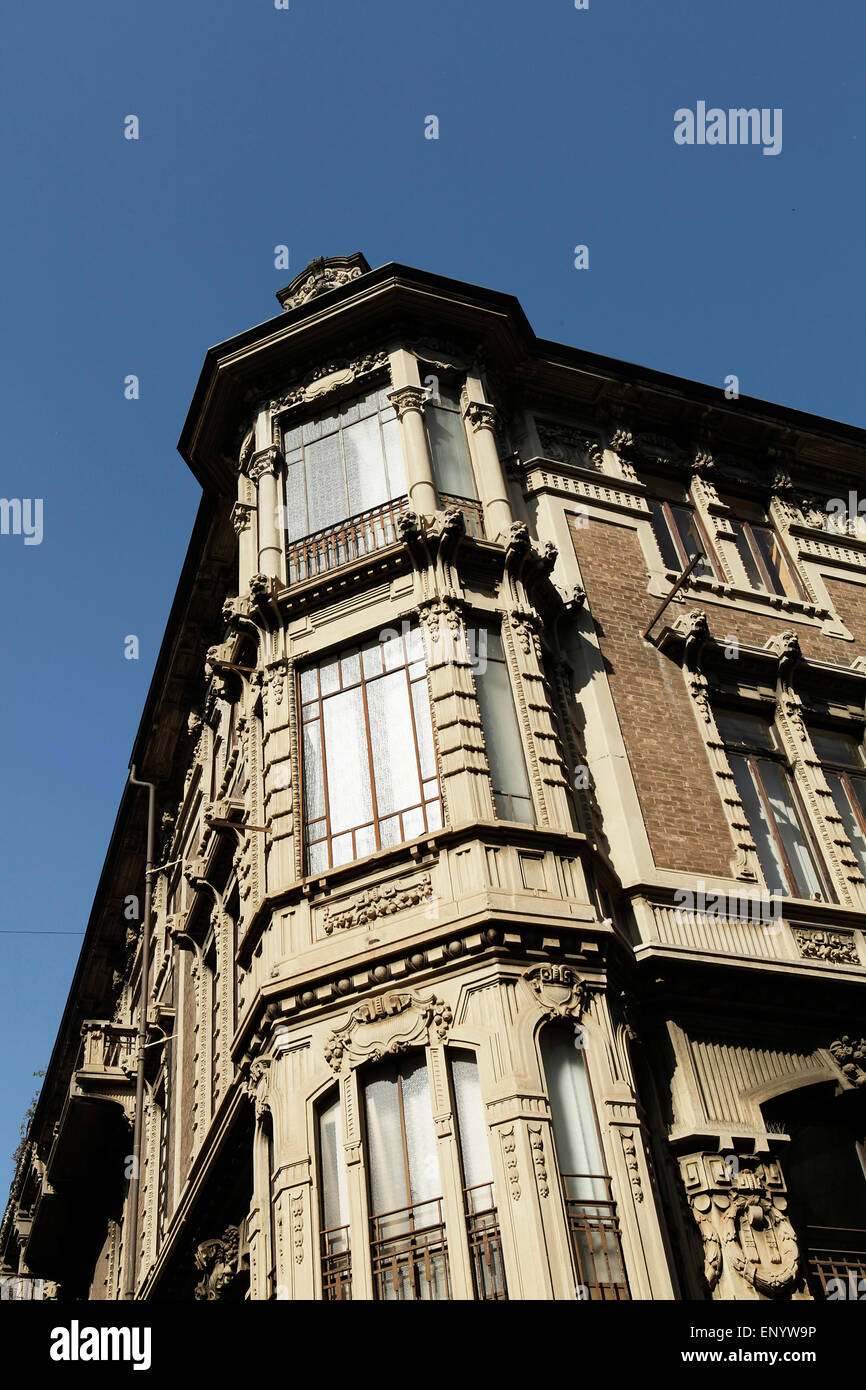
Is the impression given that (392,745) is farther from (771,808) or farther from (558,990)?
(771,808)

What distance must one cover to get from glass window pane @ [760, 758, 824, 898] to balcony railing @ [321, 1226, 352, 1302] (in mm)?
7647

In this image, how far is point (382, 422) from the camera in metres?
19.4

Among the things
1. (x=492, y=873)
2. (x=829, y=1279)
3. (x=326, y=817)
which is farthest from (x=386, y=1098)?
(x=829, y=1279)

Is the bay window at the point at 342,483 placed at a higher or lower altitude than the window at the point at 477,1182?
higher

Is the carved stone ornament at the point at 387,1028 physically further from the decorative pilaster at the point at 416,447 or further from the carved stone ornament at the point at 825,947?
the decorative pilaster at the point at 416,447

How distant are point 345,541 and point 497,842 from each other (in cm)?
582

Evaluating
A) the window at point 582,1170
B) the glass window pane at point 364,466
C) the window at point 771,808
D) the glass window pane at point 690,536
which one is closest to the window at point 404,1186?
the window at point 582,1170

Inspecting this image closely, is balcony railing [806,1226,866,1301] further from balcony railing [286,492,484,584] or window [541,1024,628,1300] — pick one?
balcony railing [286,492,484,584]

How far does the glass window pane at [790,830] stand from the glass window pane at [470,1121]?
242 inches

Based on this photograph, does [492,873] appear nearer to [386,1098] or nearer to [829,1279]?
[386,1098]

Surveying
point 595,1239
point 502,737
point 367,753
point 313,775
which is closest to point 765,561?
point 502,737

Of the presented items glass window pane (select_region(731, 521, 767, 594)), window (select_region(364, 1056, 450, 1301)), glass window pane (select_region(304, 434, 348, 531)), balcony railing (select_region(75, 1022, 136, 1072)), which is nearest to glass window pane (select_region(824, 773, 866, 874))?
glass window pane (select_region(731, 521, 767, 594))

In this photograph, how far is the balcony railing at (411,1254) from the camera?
11.4 m

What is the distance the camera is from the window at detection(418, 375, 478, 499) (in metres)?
18.5
